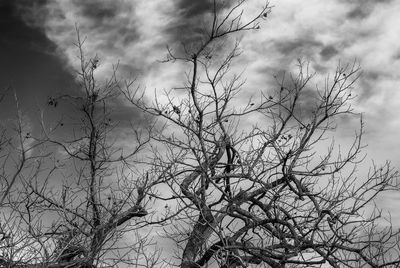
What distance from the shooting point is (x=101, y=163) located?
12617 mm

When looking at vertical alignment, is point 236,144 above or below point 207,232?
above

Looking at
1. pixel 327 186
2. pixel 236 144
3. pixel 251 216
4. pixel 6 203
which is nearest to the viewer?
pixel 6 203

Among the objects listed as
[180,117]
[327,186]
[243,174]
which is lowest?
[327,186]

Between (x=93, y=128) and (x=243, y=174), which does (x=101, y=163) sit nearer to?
(x=93, y=128)

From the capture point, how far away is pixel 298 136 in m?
11.6

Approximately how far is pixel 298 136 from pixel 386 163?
2.06 metres

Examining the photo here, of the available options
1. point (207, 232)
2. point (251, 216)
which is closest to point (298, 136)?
point (251, 216)

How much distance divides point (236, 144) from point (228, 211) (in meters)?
1.88

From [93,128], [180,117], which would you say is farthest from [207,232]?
[93,128]

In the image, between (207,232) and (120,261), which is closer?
(120,261)

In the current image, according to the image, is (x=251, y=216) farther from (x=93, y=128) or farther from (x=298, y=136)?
(x=93, y=128)

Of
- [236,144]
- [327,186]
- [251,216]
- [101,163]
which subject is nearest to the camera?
[327,186]

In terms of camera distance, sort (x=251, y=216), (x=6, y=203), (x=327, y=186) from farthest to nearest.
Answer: (x=251, y=216), (x=327, y=186), (x=6, y=203)

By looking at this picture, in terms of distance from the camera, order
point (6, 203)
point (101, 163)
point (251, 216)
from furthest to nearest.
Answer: point (101, 163) → point (251, 216) → point (6, 203)
